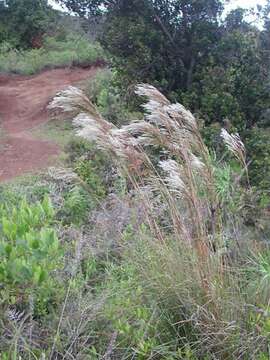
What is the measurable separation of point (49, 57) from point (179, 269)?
1822 cm

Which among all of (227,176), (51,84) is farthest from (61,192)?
(51,84)

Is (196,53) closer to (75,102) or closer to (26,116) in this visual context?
(75,102)

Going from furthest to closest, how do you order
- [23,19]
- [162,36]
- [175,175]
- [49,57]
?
[23,19], [49,57], [162,36], [175,175]

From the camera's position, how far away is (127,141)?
3.01 metres

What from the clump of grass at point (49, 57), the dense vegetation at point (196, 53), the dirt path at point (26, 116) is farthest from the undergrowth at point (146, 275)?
the clump of grass at point (49, 57)

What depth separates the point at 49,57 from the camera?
794 inches

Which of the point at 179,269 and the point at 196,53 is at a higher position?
the point at 196,53

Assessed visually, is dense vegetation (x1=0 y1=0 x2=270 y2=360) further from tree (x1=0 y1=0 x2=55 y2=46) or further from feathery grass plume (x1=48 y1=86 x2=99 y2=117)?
tree (x1=0 y1=0 x2=55 y2=46)

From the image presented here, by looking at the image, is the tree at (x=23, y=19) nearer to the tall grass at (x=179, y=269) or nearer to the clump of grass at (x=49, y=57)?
the clump of grass at (x=49, y=57)

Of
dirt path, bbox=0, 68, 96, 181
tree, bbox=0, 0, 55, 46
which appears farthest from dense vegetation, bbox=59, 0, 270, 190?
tree, bbox=0, 0, 55, 46

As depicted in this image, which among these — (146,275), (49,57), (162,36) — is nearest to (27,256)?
(146,275)

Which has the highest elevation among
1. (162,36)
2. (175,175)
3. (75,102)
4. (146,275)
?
(162,36)

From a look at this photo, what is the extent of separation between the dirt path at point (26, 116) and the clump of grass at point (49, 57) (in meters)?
0.52

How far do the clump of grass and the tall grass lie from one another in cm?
1619
